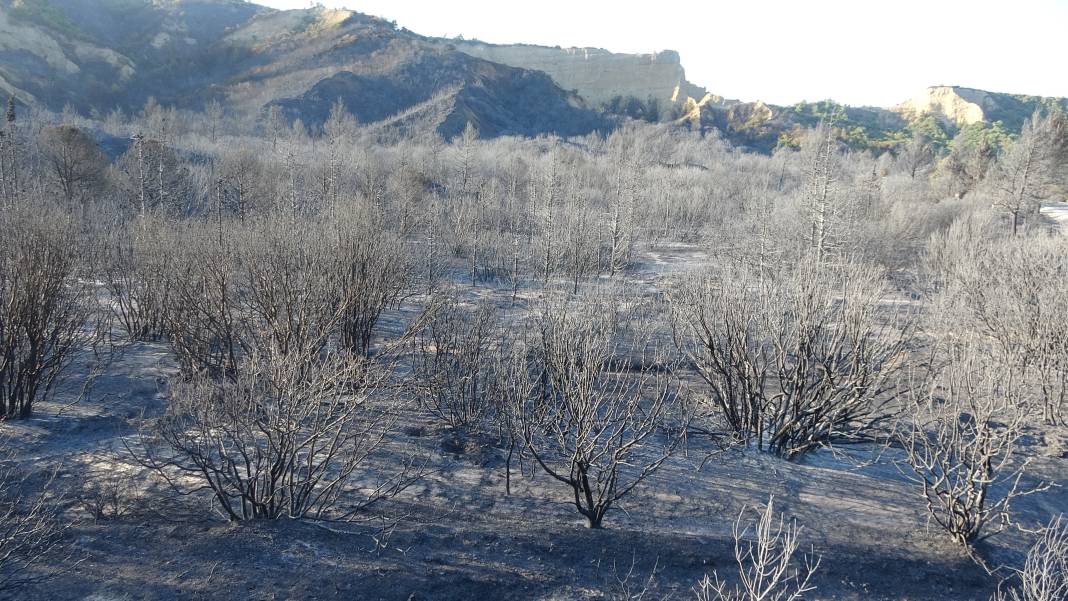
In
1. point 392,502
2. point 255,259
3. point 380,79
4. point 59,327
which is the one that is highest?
point 380,79

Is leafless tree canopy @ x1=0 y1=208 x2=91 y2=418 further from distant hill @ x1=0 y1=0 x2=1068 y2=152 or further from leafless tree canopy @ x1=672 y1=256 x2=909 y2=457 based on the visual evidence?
distant hill @ x1=0 y1=0 x2=1068 y2=152

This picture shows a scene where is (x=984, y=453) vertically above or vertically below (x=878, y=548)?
above

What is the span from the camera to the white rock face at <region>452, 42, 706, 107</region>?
3856 inches

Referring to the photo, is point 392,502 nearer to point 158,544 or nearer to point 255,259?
point 158,544

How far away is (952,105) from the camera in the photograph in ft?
280

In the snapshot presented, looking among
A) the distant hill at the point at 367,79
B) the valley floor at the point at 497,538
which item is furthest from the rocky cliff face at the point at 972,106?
the valley floor at the point at 497,538

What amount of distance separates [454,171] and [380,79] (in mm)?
32272

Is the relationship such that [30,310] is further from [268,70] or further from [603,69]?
[603,69]

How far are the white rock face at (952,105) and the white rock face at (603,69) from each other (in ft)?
105

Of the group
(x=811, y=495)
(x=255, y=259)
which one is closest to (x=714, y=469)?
(x=811, y=495)

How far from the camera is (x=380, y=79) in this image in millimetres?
67250

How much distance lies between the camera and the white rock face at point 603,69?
9794 cm

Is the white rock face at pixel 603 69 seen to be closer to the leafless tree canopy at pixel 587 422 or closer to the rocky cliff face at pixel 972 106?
the rocky cliff face at pixel 972 106

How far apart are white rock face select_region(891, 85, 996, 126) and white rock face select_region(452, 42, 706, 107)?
32.1m
